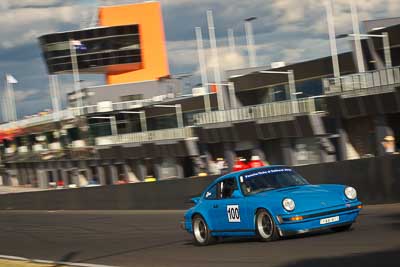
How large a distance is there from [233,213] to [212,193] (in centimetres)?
95

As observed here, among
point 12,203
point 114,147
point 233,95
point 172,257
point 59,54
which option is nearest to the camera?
point 172,257

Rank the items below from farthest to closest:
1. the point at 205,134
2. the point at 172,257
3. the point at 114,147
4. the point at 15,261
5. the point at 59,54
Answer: the point at 59,54 < the point at 114,147 < the point at 205,134 < the point at 15,261 < the point at 172,257

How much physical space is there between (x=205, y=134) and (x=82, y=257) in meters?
37.9

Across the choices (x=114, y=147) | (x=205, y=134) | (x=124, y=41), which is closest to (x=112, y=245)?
(x=205, y=134)

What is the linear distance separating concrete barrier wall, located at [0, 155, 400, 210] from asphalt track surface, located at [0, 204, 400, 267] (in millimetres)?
728

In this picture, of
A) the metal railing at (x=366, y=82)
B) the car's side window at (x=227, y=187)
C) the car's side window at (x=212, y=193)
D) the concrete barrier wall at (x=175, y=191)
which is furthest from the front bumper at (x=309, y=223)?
the metal railing at (x=366, y=82)

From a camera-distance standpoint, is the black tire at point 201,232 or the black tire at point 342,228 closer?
the black tire at point 342,228

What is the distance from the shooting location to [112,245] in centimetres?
1667

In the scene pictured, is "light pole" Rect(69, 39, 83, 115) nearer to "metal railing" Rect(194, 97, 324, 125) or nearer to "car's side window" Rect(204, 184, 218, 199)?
"metal railing" Rect(194, 97, 324, 125)

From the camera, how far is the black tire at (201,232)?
1420 cm

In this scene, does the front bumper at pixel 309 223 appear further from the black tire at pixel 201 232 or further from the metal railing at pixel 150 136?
the metal railing at pixel 150 136

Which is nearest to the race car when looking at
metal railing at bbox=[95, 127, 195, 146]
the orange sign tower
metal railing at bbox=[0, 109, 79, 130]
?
metal railing at bbox=[95, 127, 195, 146]

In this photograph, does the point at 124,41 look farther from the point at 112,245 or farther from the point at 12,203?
the point at 112,245

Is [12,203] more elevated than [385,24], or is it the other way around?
Answer: [385,24]
